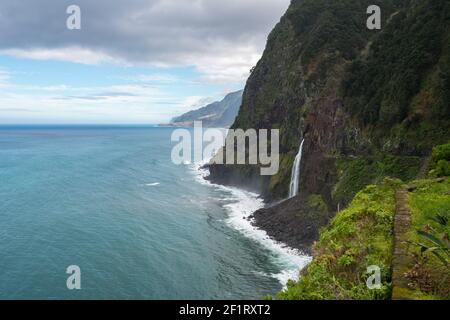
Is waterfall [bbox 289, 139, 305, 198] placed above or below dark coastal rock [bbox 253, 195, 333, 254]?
above

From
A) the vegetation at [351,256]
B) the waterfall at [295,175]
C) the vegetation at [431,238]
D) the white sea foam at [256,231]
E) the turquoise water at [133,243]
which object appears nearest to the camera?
the vegetation at [431,238]

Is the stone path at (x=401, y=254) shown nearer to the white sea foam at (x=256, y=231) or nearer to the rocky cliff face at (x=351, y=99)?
the white sea foam at (x=256, y=231)

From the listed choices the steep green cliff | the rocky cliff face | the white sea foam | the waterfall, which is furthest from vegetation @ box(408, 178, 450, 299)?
the waterfall

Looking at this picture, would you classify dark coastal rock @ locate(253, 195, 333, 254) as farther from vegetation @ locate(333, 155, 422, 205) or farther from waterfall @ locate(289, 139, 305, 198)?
vegetation @ locate(333, 155, 422, 205)

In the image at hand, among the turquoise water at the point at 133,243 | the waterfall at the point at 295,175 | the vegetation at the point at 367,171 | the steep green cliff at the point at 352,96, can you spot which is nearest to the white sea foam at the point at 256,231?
the turquoise water at the point at 133,243

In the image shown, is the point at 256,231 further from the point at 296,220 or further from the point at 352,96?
the point at 352,96
